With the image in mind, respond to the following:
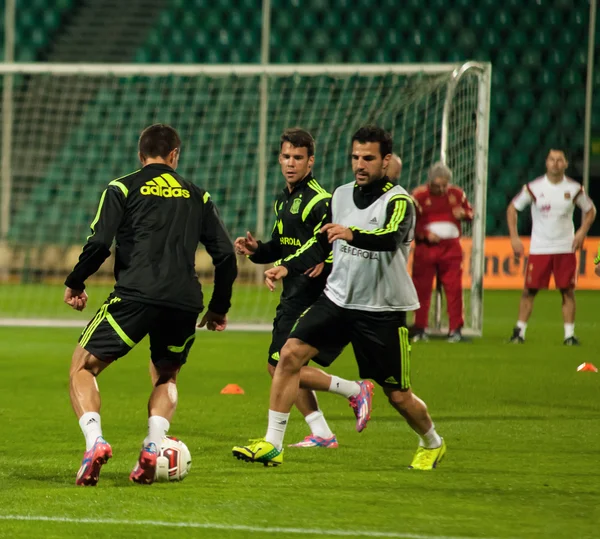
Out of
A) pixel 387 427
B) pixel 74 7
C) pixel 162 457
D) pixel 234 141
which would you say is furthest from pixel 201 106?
pixel 162 457

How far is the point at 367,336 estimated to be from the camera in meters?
5.66

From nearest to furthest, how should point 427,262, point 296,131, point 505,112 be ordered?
point 296,131 < point 427,262 < point 505,112

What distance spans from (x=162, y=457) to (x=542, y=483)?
164 cm

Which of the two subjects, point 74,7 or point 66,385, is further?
point 74,7

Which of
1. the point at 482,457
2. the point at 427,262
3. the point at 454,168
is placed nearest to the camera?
the point at 482,457

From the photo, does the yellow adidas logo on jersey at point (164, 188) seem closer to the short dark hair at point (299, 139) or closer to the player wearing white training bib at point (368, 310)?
the player wearing white training bib at point (368, 310)

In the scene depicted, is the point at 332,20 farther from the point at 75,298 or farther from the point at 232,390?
the point at 75,298

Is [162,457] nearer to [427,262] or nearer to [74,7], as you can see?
[427,262]

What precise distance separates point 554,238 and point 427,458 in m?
6.68

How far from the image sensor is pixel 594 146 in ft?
73.6

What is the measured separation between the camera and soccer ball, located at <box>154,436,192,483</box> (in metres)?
5.20

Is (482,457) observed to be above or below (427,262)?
below

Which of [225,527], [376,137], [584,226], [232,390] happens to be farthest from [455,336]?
[225,527]

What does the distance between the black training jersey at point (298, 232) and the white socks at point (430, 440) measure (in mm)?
1141
